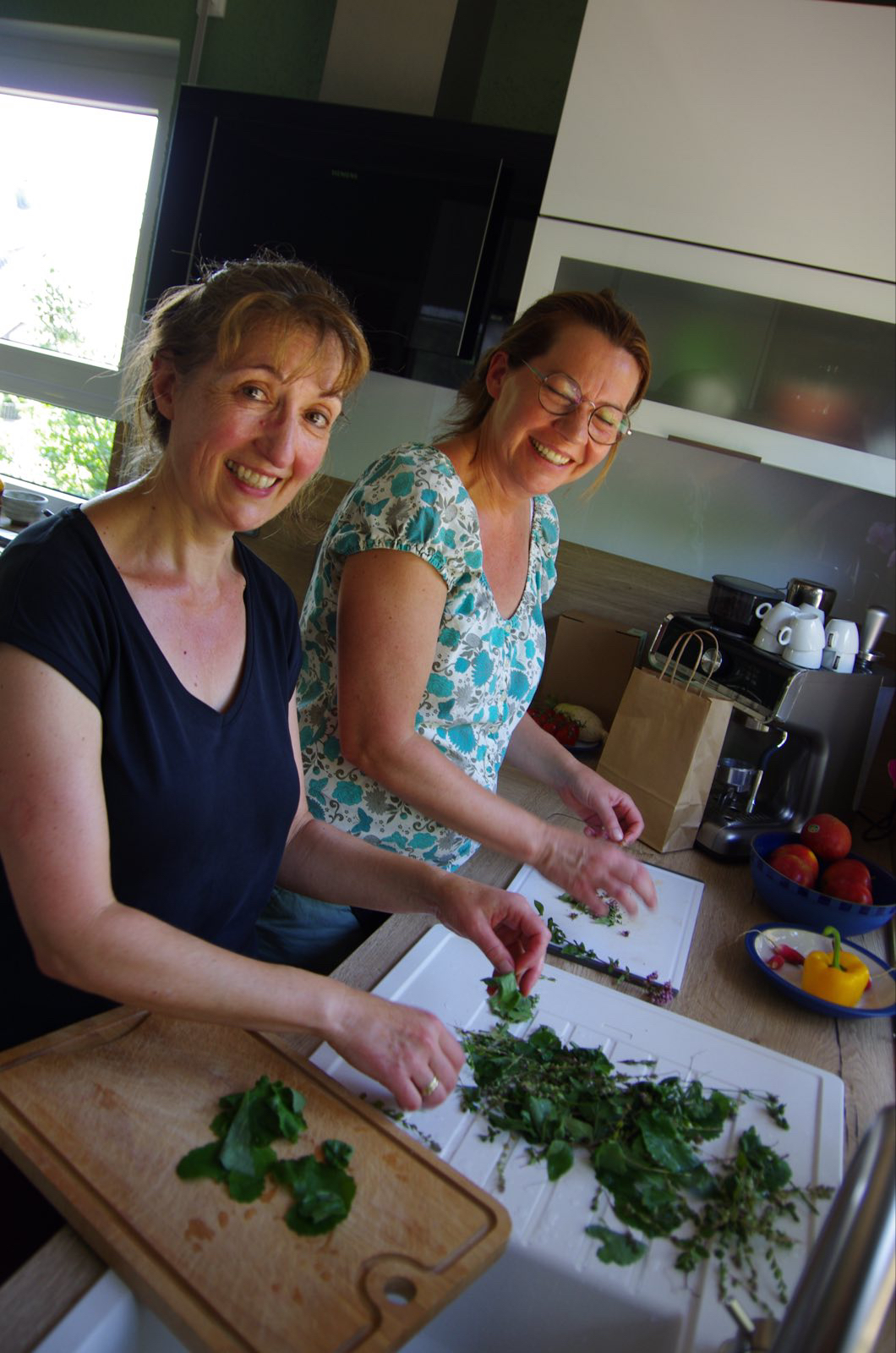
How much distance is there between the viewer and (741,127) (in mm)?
1788

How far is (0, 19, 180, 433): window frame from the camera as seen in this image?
2854mm

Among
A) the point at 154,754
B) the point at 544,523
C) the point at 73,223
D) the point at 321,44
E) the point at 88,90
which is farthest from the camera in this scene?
the point at 73,223

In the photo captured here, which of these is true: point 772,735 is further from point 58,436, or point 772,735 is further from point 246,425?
point 58,436

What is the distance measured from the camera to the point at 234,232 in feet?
7.48

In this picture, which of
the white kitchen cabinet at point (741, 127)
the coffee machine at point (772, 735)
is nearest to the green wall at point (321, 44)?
the white kitchen cabinet at point (741, 127)

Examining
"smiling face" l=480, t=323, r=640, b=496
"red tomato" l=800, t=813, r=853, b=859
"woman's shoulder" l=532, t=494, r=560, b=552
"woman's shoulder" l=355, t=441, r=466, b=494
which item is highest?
"smiling face" l=480, t=323, r=640, b=496

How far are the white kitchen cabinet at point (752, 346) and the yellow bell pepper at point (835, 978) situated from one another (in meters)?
1.02

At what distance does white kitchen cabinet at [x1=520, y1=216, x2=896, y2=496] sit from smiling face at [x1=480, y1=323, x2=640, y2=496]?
632mm

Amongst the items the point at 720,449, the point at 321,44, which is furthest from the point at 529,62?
the point at 720,449

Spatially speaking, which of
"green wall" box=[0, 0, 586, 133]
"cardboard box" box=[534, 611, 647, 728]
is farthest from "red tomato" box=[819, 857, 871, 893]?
"green wall" box=[0, 0, 586, 133]

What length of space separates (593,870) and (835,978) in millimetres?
323

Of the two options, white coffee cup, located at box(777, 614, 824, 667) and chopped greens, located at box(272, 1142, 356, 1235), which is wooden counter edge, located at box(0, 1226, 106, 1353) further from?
white coffee cup, located at box(777, 614, 824, 667)

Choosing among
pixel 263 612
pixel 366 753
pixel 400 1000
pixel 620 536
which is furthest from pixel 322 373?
pixel 620 536

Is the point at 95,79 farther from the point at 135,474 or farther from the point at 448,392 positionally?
the point at 135,474
